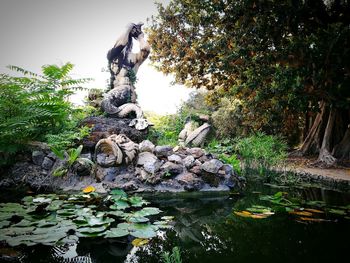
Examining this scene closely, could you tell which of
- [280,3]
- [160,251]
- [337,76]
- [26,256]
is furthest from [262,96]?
[26,256]

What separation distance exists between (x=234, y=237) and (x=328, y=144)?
29.3 feet

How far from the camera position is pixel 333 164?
26.8ft

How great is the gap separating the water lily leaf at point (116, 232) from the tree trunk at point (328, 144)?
8.61 meters

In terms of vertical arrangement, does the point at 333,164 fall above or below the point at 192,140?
below

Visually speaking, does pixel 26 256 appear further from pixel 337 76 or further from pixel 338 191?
pixel 338 191

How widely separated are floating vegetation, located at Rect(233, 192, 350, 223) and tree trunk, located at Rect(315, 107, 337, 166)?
237 inches

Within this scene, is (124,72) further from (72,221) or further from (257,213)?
(257,213)

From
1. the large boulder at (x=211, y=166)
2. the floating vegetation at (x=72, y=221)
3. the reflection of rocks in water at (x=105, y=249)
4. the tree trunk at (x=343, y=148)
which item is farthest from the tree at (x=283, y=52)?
the reflection of rocks in water at (x=105, y=249)

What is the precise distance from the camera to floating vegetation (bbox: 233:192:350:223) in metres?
2.75

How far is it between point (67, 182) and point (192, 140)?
22.5 ft

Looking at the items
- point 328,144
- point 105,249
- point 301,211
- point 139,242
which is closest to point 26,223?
point 105,249

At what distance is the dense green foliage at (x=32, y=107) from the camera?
3736 mm

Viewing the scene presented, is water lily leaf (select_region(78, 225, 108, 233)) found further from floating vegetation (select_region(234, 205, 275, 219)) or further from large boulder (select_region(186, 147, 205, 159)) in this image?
large boulder (select_region(186, 147, 205, 159))

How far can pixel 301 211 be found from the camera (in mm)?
2979
